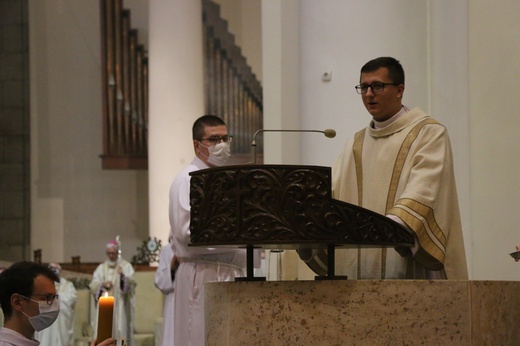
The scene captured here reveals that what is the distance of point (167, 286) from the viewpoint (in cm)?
983

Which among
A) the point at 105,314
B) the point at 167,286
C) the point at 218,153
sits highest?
the point at 218,153

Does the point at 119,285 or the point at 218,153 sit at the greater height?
the point at 218,153

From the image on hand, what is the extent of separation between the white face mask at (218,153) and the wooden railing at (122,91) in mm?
10360

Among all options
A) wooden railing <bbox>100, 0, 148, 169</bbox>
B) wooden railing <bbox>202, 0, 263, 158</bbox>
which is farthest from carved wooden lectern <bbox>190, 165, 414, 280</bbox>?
wooden railing <bbox>100, 0, 148, 169</bbox>

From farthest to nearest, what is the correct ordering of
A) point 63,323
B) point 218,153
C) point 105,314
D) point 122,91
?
point 122,91
point 63,323
point 218,153
point 105,314

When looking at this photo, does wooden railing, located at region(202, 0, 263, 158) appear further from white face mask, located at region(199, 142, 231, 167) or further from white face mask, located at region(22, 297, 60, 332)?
white face mask, located at region(22, 297, 60, 332)

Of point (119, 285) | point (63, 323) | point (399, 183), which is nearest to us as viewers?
point (399, 183)

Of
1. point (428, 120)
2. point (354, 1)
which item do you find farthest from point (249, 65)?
point (428, 120)

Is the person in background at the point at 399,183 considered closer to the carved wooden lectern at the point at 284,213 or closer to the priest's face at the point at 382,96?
the priest's face at the point at 382,96

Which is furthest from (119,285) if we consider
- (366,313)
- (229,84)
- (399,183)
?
(366,313)

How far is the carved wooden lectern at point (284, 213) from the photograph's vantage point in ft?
13.1

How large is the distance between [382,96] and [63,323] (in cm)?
927

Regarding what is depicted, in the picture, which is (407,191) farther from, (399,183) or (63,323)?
(63,323)

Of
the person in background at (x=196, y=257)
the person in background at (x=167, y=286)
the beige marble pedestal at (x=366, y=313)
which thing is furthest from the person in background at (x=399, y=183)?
the person in background at (x=167, y=286)
